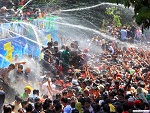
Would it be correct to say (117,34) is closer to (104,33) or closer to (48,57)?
(104,33)

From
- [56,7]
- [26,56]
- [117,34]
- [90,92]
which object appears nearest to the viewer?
[90,92]

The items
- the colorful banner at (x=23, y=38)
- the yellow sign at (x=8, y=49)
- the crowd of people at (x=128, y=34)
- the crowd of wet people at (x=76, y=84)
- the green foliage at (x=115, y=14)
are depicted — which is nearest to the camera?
the crowd of wet people at (x=76, y=84)

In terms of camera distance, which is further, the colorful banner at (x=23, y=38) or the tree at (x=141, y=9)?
the colorful banner at (x=23, y=38)

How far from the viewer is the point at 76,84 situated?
1166 cm

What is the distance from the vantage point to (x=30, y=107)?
7.88 m

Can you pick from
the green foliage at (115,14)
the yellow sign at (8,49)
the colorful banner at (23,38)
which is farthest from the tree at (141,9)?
the green foliage at (115,14)

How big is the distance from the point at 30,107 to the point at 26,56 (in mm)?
6171

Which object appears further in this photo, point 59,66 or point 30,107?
point 59,66

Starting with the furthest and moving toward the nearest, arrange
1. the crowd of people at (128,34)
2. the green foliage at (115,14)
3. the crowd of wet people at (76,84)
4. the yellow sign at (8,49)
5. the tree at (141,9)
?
the green foliage at (115,14), the crowd of people at (128,34), the yellow sign at (8,49), the crowd of wet people at (76,84), the tree at (141,9)

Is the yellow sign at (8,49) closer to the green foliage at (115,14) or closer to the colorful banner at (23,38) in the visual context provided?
the colorful banner at (23,38)

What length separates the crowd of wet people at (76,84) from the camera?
841 centimetres

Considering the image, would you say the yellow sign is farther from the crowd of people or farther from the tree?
Result: the crowd of people

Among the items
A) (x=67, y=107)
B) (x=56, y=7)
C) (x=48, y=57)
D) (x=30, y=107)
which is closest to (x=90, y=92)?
(x=67, y=107)

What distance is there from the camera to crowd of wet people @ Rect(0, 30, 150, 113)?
8.41 m
